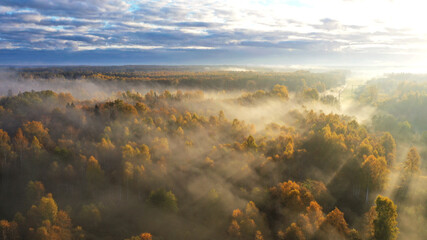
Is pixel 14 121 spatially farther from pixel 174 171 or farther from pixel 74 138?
pixel 174 171

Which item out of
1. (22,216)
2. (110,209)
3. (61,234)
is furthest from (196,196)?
(22,216)

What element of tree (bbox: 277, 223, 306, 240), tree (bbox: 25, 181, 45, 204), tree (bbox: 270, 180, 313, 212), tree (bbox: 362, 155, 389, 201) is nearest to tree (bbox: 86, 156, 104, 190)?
tree (bbox: 25, 181, 45, 204)

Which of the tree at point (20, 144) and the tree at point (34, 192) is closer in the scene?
the tree at point (34, 192)

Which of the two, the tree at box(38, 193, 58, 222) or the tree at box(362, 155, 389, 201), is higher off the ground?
the tree at box(362, 155, 389, 201)

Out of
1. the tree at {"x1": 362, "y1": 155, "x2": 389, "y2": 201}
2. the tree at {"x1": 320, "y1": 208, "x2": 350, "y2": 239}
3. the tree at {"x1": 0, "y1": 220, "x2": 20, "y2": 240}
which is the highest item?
the tree at {"x1": 362, "y1": 155, "x2": 389, "y2": 201}

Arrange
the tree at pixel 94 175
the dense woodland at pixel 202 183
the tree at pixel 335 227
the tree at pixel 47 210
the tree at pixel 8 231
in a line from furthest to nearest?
the tree at pixel 94 175
the tree at pixel 47 210
the dense woodland at pixel 202 183
the tree at pixel 8 231
the tree at pixel 335 227

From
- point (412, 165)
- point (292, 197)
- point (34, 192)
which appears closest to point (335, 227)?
point (292, 197)

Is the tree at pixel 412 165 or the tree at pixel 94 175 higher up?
the tree at pixel 412 165

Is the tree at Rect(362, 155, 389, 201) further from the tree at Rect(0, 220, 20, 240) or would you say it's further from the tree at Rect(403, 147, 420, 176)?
the tree at Rect(0, 220, 20, 240)

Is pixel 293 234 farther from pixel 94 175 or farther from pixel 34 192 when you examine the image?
pixel 34 192

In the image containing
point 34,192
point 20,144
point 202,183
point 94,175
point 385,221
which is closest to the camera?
point 385,221

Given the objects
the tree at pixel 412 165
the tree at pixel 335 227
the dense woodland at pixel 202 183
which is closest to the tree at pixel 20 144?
the dense woodland at pixel 202 183

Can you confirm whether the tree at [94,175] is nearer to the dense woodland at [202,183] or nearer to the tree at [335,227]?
the dense woodland at [202,183]
